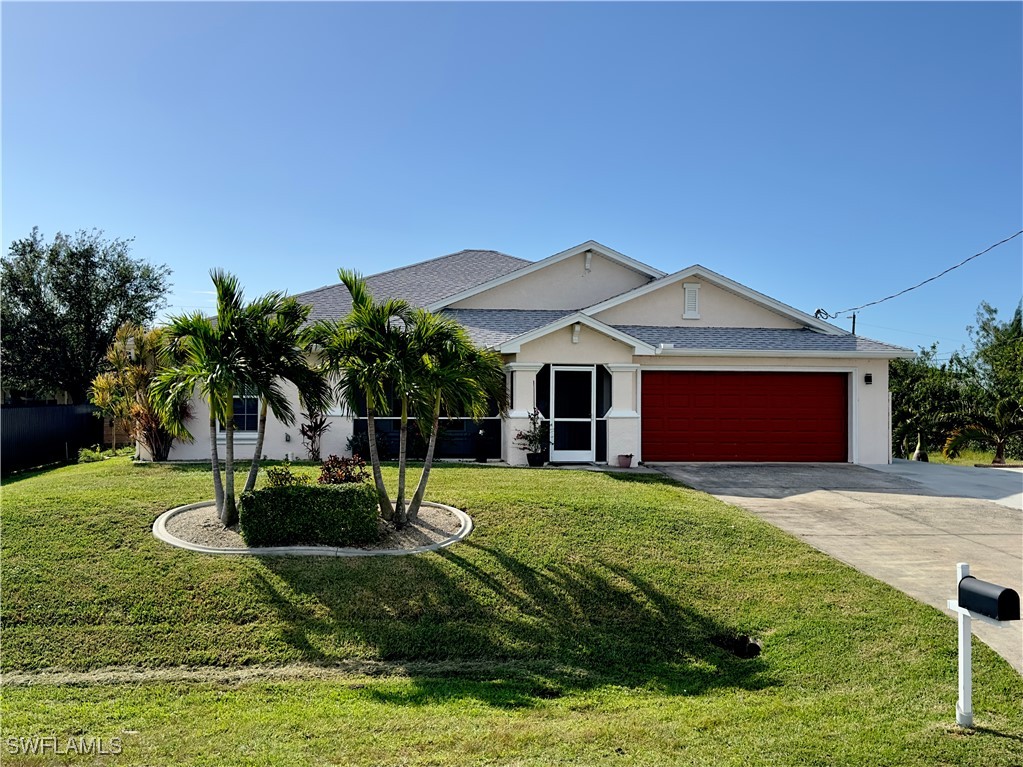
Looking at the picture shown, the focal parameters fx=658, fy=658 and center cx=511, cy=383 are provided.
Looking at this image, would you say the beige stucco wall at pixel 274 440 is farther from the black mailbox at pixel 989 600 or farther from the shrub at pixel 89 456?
the black mailbox at pixel 989 600

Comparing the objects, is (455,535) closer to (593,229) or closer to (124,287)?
(593,229)

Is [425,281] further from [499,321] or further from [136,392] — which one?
[136,392]

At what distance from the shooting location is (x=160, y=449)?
53.7 ft

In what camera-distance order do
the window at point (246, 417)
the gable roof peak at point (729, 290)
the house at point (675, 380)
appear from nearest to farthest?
the house at point (675, 380)
the window at point (246, 417)
the gable roof peak at point (729, 290)

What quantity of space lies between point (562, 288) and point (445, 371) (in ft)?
36.5

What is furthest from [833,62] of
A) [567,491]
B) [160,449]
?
[160,449]

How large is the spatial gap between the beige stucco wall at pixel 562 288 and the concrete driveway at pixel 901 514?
588 cm

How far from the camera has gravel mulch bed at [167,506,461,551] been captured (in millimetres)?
8828

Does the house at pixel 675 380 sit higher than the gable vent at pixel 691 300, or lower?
lower

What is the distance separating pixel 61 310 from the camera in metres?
27.8

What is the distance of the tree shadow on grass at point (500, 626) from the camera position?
622 centimetres

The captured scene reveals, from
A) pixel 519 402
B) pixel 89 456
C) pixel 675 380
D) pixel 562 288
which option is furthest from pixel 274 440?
pixel 675 380

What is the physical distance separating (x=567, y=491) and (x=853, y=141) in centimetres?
1525

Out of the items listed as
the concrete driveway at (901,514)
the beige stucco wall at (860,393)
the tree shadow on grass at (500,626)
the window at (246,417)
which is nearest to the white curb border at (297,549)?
the tree shadow on grass at (500,626)
